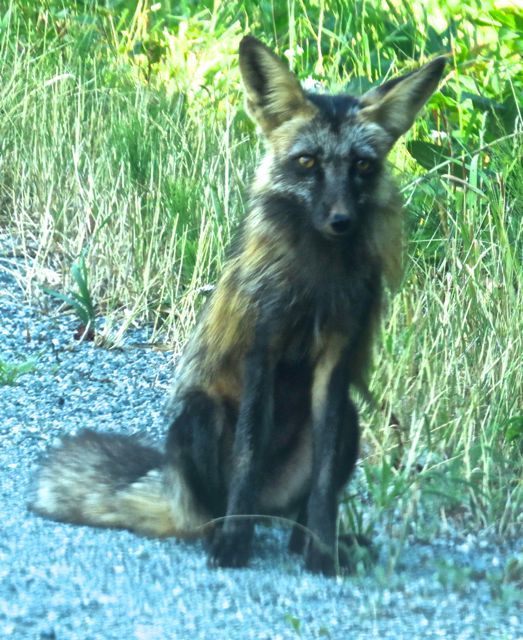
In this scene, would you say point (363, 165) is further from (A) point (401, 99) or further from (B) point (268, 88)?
(B) point (268, 88)

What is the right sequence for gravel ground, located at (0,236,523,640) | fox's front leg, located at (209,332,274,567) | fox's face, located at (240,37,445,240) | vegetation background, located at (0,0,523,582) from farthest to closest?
vegetation background, located at (0,0,523,582) < fox's face, located at (240,37,445,240) < fox's front leg, located at (209,332,274,567) < gravel ground, located at (0,236,523,640)

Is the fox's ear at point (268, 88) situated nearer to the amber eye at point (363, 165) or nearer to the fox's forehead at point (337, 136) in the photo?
the fox's forehead at point (337, 136)

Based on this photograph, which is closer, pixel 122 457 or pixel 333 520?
pixel 333 520

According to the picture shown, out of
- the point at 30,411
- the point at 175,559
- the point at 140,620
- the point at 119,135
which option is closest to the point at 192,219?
the point at 119,135

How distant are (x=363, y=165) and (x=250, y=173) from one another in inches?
129

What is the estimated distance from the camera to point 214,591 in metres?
3.95

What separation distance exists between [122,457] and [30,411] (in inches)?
56.4

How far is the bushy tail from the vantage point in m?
4.59

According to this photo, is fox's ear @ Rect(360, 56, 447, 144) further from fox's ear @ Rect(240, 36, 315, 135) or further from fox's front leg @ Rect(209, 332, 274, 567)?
fox's front leg @ Rect(209, 332, 274, 567)

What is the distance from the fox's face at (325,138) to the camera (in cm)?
445

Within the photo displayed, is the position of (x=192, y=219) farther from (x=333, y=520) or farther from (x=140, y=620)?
(x=140, y=620)

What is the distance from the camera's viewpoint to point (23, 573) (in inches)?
156

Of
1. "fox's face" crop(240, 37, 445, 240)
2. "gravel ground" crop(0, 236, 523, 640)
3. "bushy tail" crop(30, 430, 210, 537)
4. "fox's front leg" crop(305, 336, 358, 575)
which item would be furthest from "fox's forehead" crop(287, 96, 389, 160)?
"gravel ground" crop(0, 236, 523, 640)

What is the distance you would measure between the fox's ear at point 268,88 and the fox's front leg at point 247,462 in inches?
36.0
